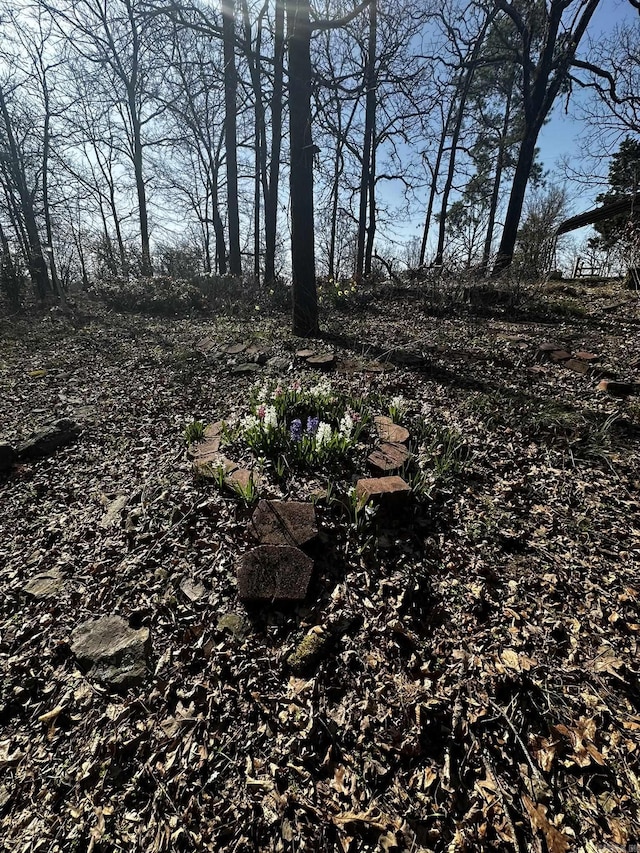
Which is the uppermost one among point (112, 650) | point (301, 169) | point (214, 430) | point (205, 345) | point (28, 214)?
point (28, 214)

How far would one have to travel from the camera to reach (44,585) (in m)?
2.43

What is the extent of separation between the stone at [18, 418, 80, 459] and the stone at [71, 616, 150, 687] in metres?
2.39

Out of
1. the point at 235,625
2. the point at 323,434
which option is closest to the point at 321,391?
the point at 323,434

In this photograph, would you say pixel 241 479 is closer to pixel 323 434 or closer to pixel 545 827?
pixel 323 434

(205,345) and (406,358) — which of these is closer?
(406,358)

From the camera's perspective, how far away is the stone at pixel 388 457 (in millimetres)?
2984

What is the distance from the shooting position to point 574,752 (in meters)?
1.54

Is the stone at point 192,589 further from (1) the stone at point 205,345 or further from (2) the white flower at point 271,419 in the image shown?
(1) the stone at point 205,345

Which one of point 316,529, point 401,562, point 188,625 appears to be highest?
point 316,529

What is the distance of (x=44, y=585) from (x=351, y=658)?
195 cm

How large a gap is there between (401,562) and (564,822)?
1.21m

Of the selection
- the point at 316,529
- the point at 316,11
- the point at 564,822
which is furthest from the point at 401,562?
the point at 316,11

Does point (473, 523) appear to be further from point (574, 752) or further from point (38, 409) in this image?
point (38, 409)

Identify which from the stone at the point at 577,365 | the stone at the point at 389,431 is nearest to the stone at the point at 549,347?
the stone at the point at 577,365
